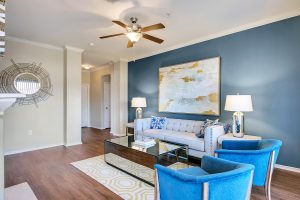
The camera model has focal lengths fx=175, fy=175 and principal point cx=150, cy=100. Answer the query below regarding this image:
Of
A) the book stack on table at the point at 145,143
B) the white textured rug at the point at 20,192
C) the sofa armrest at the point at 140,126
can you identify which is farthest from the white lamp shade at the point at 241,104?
the white textured rug at the point at 20,192

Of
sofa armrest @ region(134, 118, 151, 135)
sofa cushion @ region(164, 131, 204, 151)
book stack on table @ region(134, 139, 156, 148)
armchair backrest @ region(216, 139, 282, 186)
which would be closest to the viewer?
armchair backrest @ region(216, 139, 282, 186)

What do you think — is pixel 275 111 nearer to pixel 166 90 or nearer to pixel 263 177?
pixel 263 177

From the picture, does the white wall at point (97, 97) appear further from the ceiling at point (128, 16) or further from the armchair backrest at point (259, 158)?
the armchair backrest at point (259, 158)

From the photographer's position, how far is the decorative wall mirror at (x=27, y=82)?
387 cm

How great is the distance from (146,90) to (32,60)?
9.99 feet

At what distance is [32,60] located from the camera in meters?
4.21

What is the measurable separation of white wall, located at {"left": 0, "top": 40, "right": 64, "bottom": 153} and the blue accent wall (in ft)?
12.6

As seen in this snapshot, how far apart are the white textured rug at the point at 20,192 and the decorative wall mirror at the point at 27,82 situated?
7.56 ft

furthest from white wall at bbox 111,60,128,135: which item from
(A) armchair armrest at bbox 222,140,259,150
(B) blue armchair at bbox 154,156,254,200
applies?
(B) blue armchair at bbox 154,156,254,200

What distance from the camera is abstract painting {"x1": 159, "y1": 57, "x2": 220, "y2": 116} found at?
3.83 metres

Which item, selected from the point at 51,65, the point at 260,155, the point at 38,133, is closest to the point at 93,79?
the point at 51,65

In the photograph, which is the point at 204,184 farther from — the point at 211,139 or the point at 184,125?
the point at 184,125

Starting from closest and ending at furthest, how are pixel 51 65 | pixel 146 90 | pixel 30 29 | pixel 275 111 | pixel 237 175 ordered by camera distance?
pixel 237 175
pixel 275 111
pixel 30 29
pixel 51 65
pixel 146 90

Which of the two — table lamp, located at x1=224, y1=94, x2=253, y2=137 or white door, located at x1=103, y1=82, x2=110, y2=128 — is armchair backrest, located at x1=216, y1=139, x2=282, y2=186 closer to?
table lamp, located at x1=224, y1=94, x2=253, y2=137
